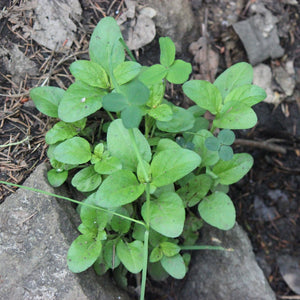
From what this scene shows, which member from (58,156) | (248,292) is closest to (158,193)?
(58,156)

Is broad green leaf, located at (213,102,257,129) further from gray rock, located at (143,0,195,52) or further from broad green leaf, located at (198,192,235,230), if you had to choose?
gray rock, located at (143,0,195,52)

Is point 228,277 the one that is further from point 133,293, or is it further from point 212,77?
point 212,77

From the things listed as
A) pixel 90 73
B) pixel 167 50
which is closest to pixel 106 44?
A: pixel 90 73

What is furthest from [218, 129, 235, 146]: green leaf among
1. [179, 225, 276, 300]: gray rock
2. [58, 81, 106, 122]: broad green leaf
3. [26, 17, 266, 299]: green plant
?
[179, 225, 276, 300]: gray rock

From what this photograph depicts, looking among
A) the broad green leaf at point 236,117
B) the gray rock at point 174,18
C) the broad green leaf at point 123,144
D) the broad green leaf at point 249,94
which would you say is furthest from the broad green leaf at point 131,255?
the gray rock at point 174,18

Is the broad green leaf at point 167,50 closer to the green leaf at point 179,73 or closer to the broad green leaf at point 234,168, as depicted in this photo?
the green leaf at point 179,73
